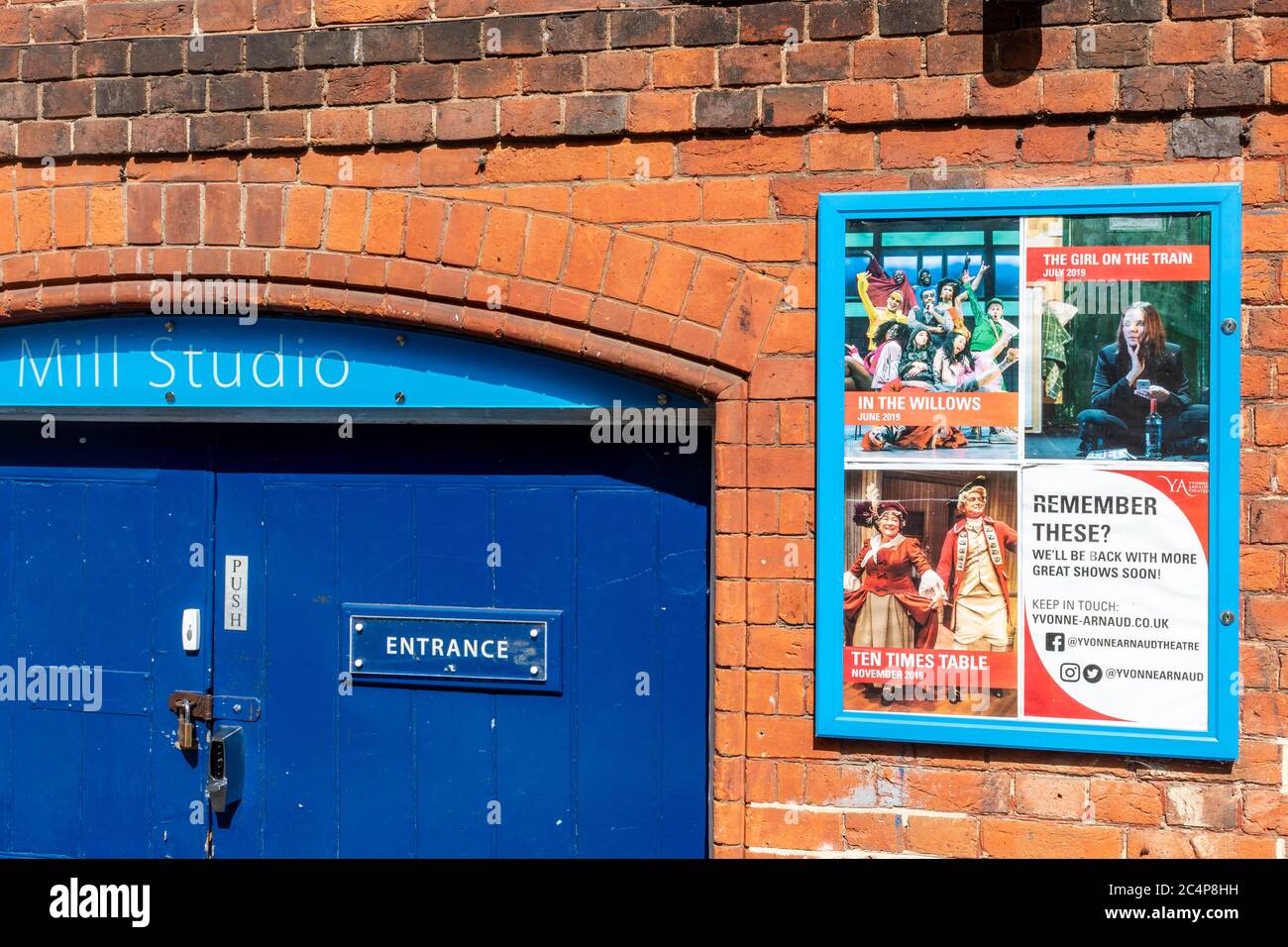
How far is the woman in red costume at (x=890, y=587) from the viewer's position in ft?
9.30

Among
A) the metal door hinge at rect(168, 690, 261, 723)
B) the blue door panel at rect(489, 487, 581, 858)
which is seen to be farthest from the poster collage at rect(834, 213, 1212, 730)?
the metal door hinge at rect(168, 690, 261, 723)

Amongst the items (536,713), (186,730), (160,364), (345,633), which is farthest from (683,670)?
(160,364)

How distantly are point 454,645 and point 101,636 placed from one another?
1.40 meters

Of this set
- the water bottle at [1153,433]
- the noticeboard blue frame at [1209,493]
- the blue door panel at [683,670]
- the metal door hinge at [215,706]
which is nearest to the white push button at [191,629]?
the metal door hinge at [215,706]

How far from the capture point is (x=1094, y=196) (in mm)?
2717

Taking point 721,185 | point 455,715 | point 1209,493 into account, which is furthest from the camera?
point 455,715

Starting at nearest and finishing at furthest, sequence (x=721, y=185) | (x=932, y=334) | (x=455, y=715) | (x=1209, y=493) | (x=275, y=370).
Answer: (x=1209, y=493)
(x=932, y=334)
(x=721, y=185)
(x=275, y=370)
(x=455, y=715)

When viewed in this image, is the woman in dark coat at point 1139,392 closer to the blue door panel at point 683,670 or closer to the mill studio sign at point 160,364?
the blue door panel at point 683,670

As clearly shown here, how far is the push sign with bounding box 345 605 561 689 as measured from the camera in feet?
10.5

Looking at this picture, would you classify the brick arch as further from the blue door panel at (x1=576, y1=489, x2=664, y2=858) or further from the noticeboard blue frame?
the blue door panel at (x1=576, y1=489, x2=664, y2=858)

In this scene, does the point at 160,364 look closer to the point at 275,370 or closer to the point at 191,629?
the point at 275,370

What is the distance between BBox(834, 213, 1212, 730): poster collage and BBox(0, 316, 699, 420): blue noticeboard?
0.74m

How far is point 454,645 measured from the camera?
3.23 metres
